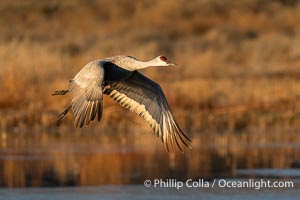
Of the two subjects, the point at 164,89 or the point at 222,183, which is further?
the point at 164,89

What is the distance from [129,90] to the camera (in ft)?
42.2

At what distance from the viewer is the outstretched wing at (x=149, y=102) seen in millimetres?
12531

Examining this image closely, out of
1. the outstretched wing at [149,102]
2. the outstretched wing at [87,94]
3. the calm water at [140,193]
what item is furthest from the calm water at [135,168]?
the outstretched wing at [87,94]

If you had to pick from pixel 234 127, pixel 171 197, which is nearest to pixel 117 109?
pixel 234 127

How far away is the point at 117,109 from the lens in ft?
69.1

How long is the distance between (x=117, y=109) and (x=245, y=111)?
2457mm

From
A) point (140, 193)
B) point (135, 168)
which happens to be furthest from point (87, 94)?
point (135, 168)

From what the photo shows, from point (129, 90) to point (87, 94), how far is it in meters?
1.76

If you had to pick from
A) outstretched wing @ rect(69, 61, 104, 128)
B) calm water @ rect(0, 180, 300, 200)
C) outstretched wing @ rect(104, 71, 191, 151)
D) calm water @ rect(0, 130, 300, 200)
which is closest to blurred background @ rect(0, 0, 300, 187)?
calm water @ rect(0, 130, 300, 200)

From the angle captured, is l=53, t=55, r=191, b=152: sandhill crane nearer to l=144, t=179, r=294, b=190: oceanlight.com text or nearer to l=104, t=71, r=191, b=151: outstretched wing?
l=104, t=71, r=191, b=151: outstretched wing

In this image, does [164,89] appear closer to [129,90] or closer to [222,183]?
[222,183]

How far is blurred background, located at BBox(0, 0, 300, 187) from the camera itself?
1672 centimetres
